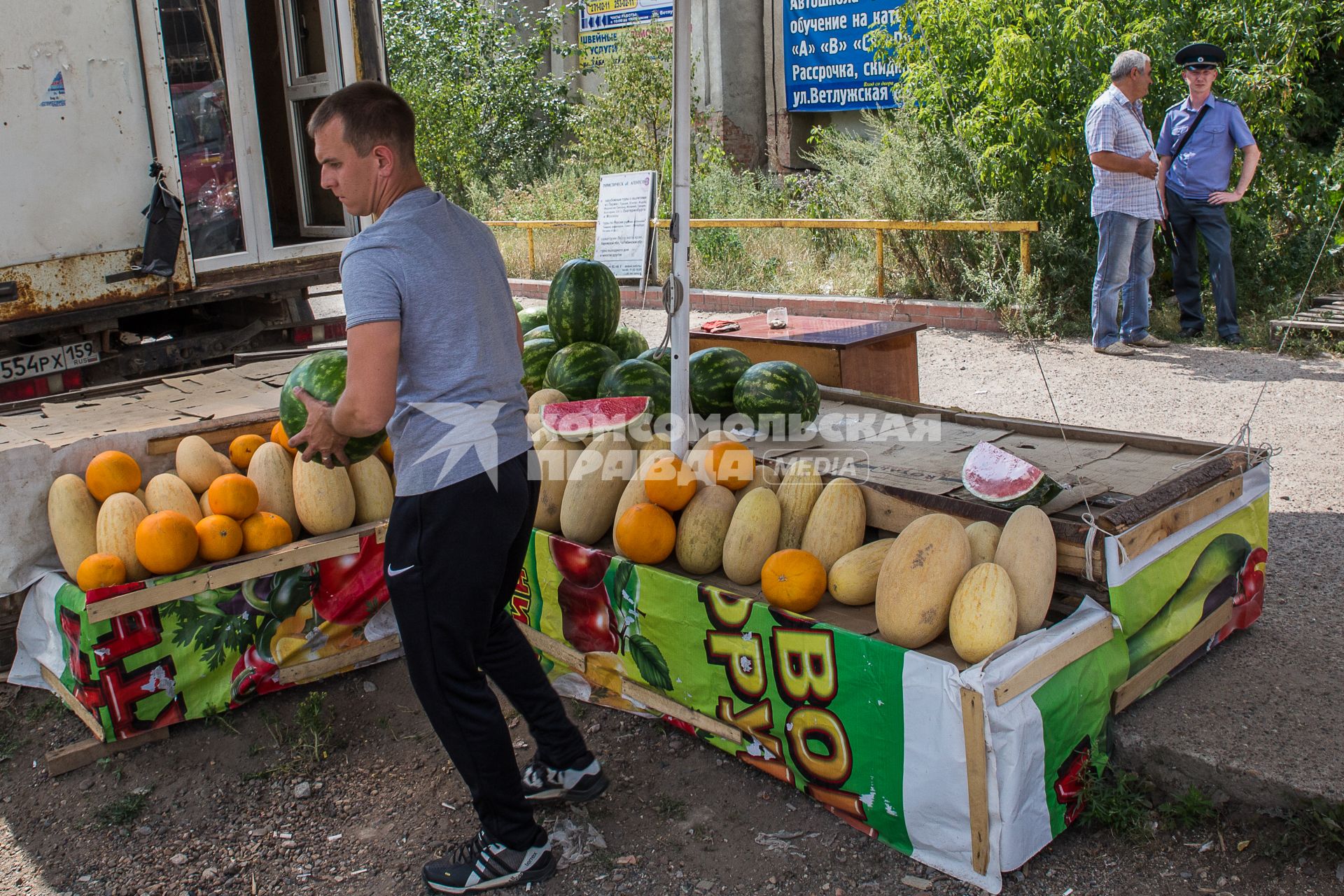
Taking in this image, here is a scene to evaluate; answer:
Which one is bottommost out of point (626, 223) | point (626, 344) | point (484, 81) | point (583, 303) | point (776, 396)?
point (776, 396)

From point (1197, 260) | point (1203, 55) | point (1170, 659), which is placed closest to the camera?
point (1170, 659)

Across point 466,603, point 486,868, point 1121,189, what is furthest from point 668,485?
point 1121,189

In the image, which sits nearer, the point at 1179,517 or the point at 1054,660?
the point at 1054,660

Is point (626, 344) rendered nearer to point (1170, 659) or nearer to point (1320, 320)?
point (1170, 659)

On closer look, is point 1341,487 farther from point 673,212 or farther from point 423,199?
point 423,199

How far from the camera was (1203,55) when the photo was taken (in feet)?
26.2

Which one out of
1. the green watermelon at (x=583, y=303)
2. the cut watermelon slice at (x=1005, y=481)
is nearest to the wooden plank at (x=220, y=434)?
the green watermelon at (x=583, y=303)

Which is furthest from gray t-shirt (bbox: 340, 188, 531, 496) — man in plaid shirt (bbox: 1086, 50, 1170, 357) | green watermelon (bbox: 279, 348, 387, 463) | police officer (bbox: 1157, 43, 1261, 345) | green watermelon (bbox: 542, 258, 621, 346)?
police officer (bbox: 1157, 43, 1261, 345)

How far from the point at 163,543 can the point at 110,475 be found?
0.46 meters

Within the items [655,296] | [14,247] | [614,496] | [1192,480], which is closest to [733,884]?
[614,496]

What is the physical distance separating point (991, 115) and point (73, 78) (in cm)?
714

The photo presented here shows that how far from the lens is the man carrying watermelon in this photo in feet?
8.23

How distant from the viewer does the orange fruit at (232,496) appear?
12.7ft

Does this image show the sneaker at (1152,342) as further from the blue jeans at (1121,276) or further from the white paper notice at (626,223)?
the white paper notice at (626,223)
